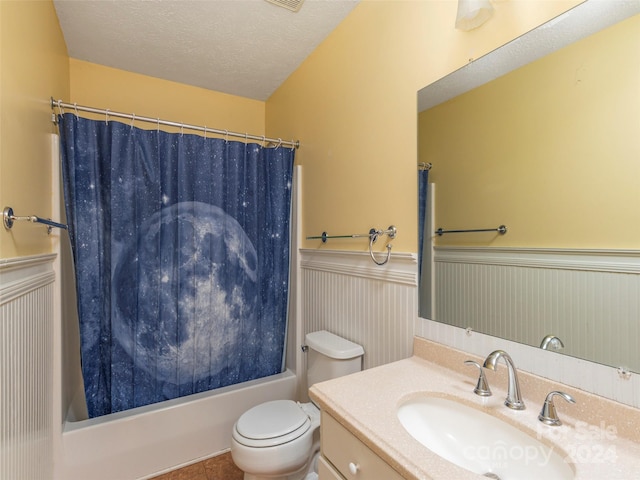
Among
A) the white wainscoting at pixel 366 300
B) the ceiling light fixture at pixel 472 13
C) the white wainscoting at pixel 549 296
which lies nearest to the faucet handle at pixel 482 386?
the white wainscoting at pixel 549 296

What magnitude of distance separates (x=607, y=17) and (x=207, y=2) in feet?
5.34

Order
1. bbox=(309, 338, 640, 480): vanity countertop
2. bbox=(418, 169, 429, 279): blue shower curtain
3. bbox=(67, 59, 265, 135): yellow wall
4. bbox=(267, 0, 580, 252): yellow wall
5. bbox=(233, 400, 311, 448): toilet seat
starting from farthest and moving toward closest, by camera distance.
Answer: bbox=(67, 59, 265, 135): yellow wall, bbox=(233, 400, 311, 448): toilet seat, bbox=(418, 169, 429, 279): blue shower curtain, bbox=(267, 0, 580, 252): yellow wall, bbox=(309, 338, 640, 480): vanity countertop

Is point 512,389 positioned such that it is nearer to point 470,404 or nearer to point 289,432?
point 470,404

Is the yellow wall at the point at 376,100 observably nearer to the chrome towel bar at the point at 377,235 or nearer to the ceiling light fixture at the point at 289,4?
the chrome towel bar at the point at 377,235

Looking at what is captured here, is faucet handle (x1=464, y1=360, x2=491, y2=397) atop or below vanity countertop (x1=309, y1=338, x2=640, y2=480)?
atop

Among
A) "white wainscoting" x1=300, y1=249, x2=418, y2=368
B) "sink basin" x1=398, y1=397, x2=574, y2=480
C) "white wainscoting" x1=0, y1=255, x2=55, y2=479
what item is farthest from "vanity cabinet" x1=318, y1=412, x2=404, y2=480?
"white wainscoting" x1=0, y1=255, x2=55, y2=479

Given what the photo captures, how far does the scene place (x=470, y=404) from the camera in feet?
2.92

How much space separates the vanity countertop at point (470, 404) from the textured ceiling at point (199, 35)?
175 cm

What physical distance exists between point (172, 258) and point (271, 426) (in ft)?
3.45

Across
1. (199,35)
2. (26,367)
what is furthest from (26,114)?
(199,35)

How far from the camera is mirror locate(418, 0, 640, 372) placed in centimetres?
75

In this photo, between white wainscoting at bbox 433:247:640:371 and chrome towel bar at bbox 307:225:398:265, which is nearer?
white wainscoting at bbox 433:247:640:371

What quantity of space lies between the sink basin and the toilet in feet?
1.99

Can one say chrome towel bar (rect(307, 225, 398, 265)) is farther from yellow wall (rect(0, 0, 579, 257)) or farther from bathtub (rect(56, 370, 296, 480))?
bathtub (rect(56, 370, 296, 480))
